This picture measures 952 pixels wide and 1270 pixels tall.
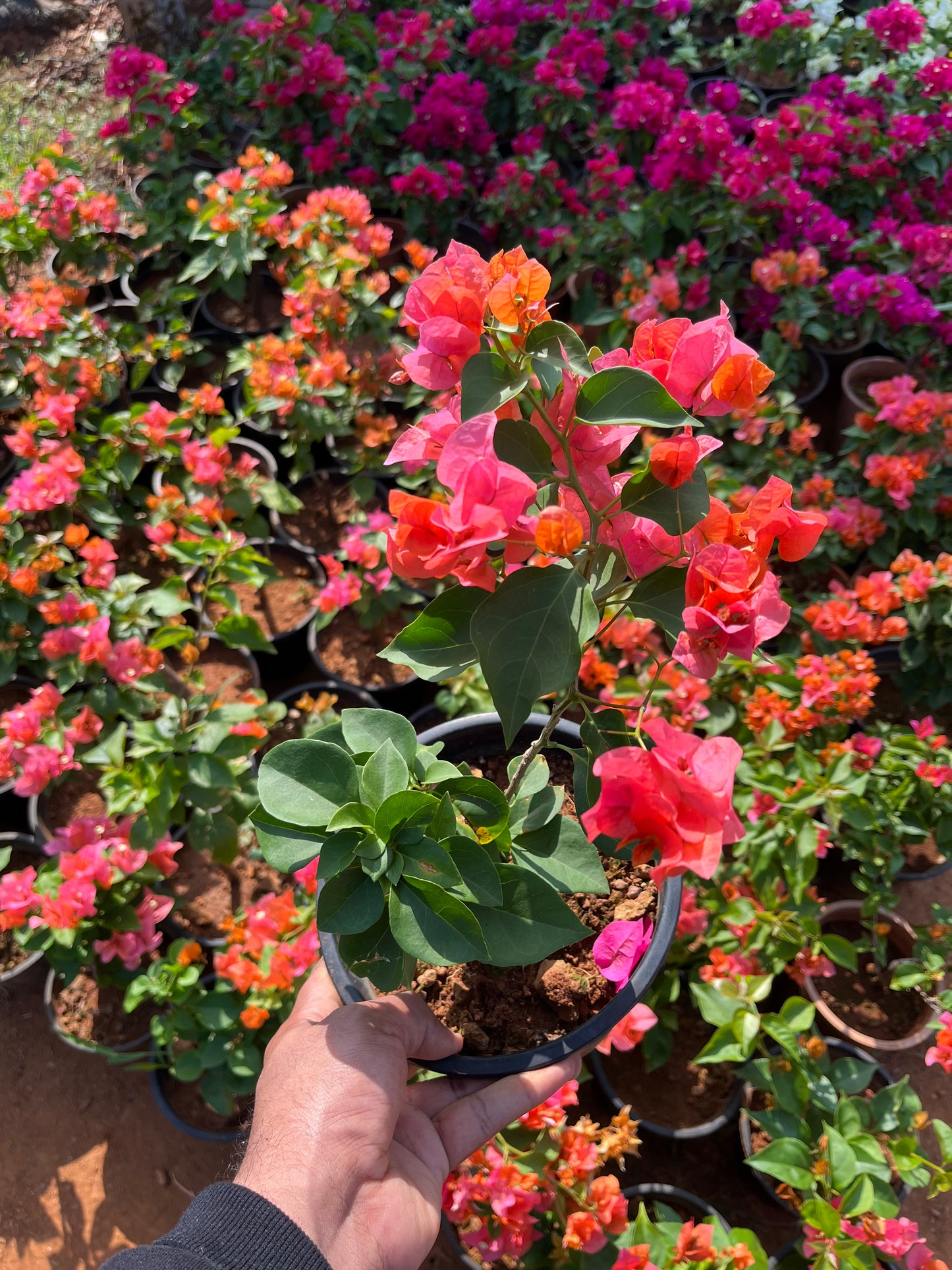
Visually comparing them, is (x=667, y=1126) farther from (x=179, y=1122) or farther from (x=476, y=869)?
(x=476, y=869)

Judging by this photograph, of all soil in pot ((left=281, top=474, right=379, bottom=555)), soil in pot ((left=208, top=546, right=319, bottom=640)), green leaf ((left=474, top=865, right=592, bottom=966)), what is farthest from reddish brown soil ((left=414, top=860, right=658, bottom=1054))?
soil in pot ((left=281, top=474, right=379, bottom=555))

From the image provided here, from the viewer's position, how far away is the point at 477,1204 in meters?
1.14

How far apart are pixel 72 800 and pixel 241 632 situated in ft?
2.32

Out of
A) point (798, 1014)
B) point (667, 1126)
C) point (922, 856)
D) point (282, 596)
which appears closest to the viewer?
point (798, 1014)

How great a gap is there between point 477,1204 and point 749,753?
0.90 meters

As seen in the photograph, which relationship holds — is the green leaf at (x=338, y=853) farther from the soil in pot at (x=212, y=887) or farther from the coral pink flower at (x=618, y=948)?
the soil in pot at (x=212, y=887)

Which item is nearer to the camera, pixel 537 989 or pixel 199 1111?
pixel 537 989

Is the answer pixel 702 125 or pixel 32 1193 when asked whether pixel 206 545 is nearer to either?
pixel 32 1193

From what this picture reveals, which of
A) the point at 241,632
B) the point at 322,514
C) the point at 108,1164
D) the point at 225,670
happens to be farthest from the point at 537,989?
the point at 322,514

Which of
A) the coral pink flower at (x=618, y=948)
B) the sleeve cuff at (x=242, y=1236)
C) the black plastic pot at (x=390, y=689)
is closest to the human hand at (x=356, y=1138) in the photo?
the sleeve cuff at (x=242, y=1236)

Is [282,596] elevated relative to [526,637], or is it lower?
lower

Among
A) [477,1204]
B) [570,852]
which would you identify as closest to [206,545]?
[570,852]

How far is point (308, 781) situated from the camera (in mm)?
773

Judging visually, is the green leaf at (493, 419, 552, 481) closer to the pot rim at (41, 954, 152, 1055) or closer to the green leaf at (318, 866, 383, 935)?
the green leaf at (318, 866, 383, 935)
